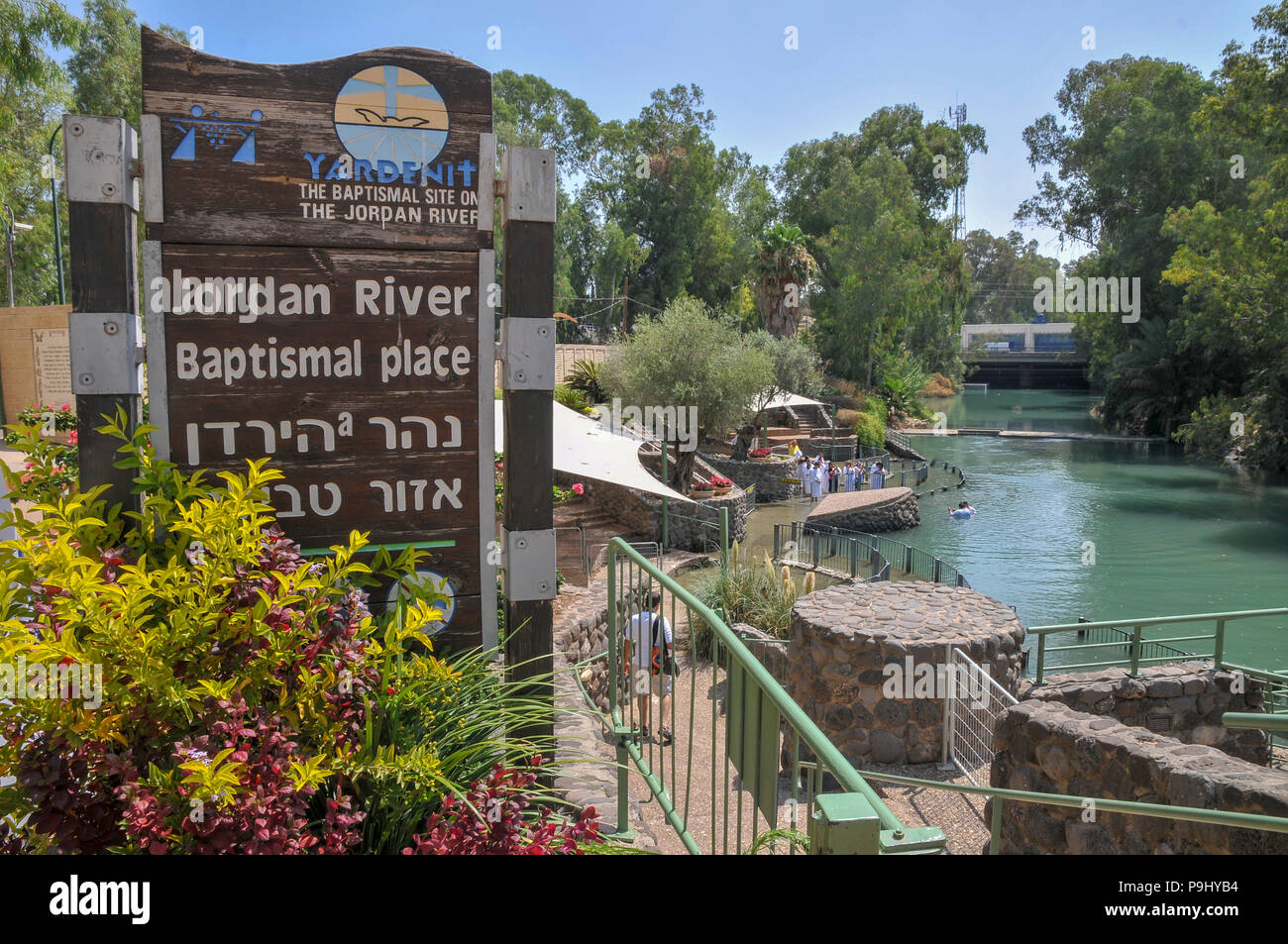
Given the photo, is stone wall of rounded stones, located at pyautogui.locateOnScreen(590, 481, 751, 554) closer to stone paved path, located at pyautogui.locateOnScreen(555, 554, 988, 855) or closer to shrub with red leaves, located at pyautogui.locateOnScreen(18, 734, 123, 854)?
stone paved path, located at pyautogui.locateOnScreen(555, 554, 988, 855)

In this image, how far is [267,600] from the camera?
2355mm

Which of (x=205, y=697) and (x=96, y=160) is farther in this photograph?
(x=96, y=160)

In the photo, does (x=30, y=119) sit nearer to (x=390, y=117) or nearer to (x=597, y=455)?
(x=597, y=455)

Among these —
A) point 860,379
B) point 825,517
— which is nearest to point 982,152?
point 860,379

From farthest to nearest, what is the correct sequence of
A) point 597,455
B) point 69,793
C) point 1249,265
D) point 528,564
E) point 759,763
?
1. point 1249,265
2. point 597,455
3. point 528,564
4. point 759,763
5. point 69,793

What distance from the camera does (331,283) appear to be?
10.7 ft

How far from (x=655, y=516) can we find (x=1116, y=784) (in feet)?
48.1

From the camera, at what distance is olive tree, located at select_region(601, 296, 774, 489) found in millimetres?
27578

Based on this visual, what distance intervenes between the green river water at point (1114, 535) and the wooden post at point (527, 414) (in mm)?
16296

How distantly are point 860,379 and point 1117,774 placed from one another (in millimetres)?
45773

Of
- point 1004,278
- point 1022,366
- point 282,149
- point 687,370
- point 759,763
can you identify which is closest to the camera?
point 759,763

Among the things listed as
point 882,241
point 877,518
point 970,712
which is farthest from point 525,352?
point 882,241
